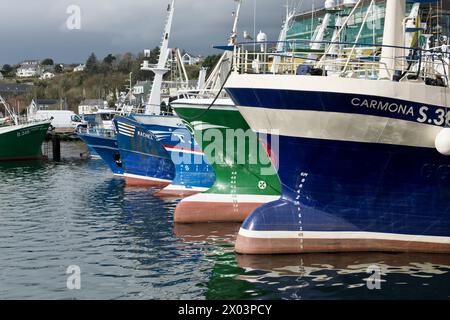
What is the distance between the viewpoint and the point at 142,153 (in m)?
33.0

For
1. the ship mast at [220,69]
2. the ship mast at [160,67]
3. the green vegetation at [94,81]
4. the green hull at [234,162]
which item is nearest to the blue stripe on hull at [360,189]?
the green hull at [234,162]

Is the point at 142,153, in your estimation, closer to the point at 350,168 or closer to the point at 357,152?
the point at 350,168

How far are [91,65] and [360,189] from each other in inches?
7107

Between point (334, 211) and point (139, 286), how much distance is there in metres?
5.24

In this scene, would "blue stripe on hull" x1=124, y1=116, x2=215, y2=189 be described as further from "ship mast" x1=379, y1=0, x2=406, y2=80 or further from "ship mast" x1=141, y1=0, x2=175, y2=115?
"ship mast" x1=379, y1=0, x2=406, y2=80

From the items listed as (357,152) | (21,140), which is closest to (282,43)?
(357,152)

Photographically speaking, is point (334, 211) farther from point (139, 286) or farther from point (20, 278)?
point (20, 278)

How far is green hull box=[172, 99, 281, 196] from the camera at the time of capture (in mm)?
20922

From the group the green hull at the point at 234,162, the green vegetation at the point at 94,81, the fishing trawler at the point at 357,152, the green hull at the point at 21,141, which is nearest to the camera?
the fishing trawler at the point at 357,152

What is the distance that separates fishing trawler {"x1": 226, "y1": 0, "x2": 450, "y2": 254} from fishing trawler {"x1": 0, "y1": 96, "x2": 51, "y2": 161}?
42.4 metres

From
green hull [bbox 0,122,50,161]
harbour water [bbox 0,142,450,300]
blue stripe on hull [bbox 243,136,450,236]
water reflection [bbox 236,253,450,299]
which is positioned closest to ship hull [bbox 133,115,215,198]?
harbour water [bbox 0,142,450,300]

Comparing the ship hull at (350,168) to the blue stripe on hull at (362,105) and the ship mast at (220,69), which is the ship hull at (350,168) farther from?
the ship mast at (220,69)

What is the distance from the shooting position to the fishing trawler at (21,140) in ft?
177

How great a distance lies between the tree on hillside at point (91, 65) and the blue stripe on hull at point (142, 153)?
154 meters
